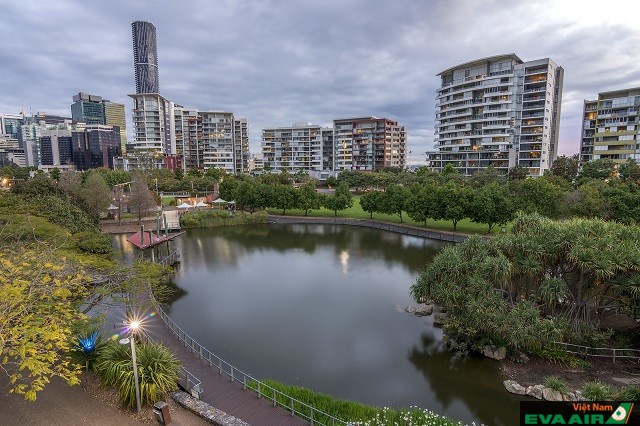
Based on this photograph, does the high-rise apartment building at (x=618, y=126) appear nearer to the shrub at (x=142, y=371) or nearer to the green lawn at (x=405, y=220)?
the green lawn at (x=405, y=220)

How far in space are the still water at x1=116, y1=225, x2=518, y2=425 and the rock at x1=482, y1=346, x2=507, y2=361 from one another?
383 mm

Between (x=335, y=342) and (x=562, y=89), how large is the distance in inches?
3776

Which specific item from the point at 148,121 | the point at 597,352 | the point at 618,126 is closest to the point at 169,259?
the point at 597,352

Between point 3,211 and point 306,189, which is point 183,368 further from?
point 306,189

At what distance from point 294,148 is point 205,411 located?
11274cm

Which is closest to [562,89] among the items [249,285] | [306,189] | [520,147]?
[520,147]

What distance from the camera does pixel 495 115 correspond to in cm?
7850

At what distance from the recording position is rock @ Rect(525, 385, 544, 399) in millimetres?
13672

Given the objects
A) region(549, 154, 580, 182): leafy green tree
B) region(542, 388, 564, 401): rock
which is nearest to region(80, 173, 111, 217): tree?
region(542, 388, 564, 401): rock

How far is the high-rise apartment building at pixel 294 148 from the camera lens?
118375mm

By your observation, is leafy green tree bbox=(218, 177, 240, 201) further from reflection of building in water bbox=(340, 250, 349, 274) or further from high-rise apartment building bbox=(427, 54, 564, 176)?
high-rise apartment building bbox=(427, 54, 564, 176)

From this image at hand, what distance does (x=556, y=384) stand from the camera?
44.1ft

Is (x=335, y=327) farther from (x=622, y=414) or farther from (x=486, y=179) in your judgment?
(x=486, y=179)

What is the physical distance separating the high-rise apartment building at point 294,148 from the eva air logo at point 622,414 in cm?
10767
